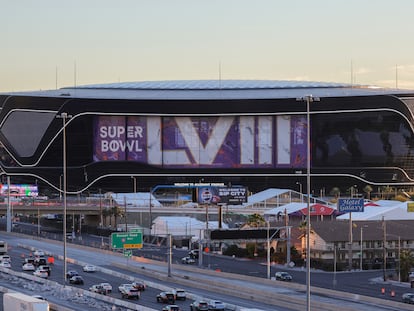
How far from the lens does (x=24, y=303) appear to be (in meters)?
54.0

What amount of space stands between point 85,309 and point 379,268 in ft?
180

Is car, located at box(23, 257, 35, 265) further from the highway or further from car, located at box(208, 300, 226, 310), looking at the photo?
car, located at box(208, 300, 226, 310)

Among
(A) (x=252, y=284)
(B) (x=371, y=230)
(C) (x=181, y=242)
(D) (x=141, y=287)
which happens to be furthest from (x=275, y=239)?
(D) (x=141, y=287)

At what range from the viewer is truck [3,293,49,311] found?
5255 centimetres

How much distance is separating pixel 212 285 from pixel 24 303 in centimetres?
4052

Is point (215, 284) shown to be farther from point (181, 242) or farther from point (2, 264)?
point (181, 242)

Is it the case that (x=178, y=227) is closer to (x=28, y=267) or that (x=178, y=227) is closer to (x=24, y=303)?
(x=28, y=267)

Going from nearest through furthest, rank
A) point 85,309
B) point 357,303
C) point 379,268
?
1. point 85,309
2. point 357,303
3. point 379,268

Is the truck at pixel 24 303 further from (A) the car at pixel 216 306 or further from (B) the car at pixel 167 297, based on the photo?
(B) the car at pixel 167 297

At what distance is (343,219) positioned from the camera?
5659 inches

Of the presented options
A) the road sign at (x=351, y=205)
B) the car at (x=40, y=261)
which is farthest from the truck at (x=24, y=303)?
the road sign at (x=351, y=205)

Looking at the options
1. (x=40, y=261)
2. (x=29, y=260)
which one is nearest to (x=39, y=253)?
(x=29, y=260)

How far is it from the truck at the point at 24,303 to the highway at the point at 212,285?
20.5m

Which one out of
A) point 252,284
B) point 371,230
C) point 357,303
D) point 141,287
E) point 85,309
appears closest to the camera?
point 85,309
